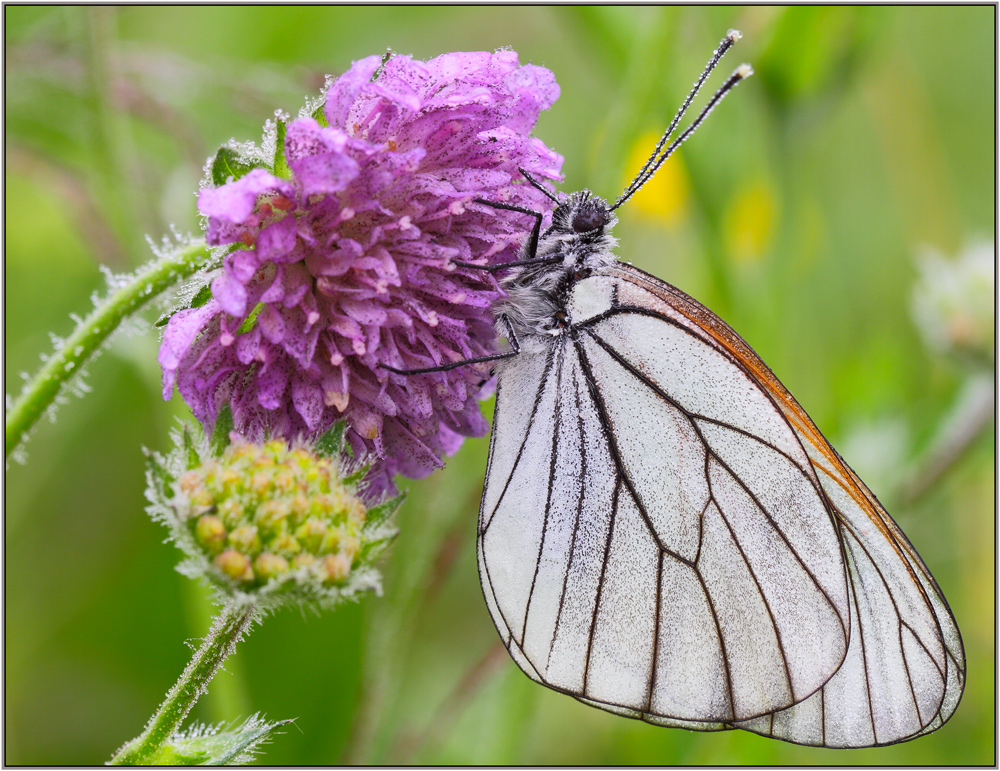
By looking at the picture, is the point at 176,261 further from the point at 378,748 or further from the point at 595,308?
the point at 378,748

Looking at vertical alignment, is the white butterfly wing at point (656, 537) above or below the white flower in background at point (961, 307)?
below

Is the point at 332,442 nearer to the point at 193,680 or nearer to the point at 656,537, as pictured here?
the point at 193,680

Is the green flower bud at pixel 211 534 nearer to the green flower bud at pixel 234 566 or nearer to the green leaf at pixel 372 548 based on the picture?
the green flower bud at pixel 234 566

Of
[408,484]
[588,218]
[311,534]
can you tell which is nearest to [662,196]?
[408,484]

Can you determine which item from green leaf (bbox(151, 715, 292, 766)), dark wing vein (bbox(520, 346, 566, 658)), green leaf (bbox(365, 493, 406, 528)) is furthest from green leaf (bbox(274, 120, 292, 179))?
green leaf (bbox(151, 715, 292, 766))

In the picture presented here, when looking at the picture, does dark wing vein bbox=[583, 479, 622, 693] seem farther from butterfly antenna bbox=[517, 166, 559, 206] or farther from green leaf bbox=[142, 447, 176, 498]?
green leaf bbox=[142, 447, 176, 498]

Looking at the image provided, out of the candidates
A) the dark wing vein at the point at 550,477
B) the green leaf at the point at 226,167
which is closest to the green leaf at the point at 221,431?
the green leaf at the point at 226,167
